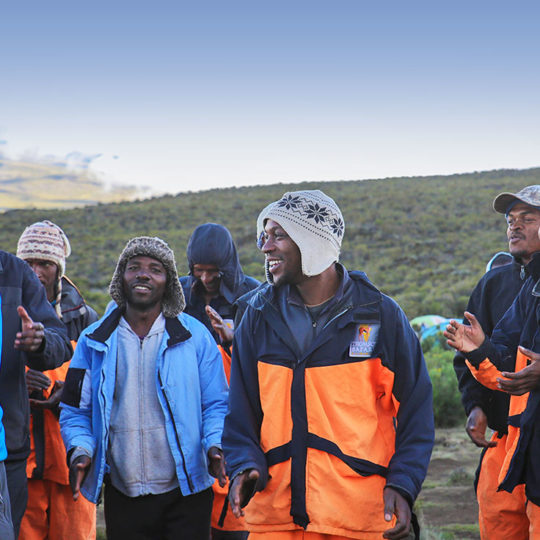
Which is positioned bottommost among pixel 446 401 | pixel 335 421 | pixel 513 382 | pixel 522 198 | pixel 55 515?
pixel 446 401

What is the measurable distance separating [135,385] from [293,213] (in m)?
1.32

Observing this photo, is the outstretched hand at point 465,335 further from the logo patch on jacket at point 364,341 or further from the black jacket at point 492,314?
the black jacket at point 492,314

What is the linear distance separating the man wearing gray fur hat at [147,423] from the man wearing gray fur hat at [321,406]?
0.64m

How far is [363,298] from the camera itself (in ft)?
11.6

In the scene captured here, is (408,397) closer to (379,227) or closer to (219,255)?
(219,255)

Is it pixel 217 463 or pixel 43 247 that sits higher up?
pixel 43 247

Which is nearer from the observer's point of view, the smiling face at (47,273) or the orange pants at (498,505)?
the orange pants at (498,505)

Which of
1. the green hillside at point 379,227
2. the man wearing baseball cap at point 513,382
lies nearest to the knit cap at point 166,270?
the man wearing baseball cap at point 513,382

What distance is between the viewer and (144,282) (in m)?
4.39

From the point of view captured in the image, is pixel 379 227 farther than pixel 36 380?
Yes

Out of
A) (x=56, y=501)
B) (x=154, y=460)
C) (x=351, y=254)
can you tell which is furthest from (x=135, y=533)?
(x=351, y=254)

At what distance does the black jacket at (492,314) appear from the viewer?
478 cm

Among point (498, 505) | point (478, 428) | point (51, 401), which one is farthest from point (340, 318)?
point (51, 401)

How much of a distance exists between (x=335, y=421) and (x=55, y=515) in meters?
2.51
